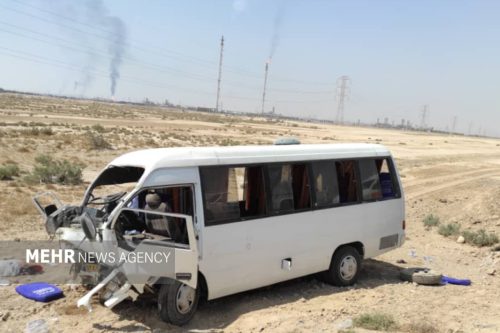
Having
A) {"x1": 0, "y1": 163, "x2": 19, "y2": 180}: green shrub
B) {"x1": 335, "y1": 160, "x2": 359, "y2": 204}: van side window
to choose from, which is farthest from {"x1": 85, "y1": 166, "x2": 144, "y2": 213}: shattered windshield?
{"x1": 0, "y1": 163, "x2": 19, "y2": 180}: green shrub

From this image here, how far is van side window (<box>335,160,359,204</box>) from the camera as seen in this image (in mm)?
8659

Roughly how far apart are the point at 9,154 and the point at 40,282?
65.8 ft

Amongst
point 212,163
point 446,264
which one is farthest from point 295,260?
point 446,264

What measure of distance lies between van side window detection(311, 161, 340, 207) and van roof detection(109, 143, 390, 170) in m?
0.14

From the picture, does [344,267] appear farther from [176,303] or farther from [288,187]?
[176,303]

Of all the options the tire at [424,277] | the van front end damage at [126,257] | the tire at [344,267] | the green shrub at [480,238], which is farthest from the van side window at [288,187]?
the green shrub at [480,238]

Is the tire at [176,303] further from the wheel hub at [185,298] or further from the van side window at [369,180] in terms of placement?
the van side window at [369,180]

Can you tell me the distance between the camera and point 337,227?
8.36m

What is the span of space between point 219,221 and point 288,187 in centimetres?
156

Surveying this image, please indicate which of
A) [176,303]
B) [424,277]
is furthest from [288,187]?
[424,277]

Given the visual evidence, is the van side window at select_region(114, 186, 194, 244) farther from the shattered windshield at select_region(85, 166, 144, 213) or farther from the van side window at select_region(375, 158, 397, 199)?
the van side window at select_region(375, 158, 397, 199)

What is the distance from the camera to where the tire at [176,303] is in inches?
246

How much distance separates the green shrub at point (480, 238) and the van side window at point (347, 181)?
6313 millimetres

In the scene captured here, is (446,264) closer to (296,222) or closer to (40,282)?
(296,222)
